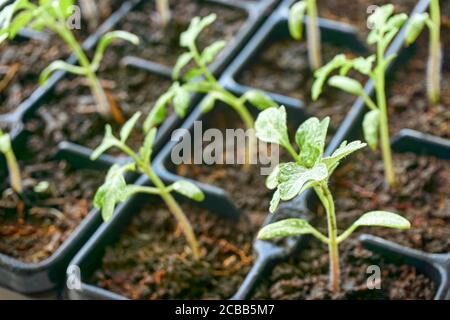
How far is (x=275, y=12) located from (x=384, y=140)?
488 millimetres

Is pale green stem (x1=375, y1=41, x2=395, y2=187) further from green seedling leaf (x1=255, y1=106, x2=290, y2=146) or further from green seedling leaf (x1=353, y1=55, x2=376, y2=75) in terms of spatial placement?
green seedling leaf (x1=255, y1=106, x2=290, y2=146)

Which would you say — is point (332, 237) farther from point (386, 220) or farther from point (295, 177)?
point (295, 177)

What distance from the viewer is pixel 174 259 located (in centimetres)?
134

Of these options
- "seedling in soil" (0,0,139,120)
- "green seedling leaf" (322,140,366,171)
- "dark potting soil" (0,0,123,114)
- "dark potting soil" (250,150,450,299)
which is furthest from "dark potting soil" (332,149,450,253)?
"dark potting soil" (0,0,123,114)

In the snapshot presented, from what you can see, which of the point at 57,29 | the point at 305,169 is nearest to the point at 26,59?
the point at 57,29

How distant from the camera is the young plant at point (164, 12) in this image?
1757 millimetres

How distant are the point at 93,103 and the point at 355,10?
0.59m

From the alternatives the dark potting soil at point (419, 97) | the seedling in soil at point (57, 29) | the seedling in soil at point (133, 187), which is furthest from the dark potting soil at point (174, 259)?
the dark potting soil at point (419, 97)

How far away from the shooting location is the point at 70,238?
1343 mm

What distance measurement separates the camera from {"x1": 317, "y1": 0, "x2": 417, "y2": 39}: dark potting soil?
174 cm

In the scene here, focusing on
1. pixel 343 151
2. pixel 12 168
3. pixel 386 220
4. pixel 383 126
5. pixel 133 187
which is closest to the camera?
pixel 343 151

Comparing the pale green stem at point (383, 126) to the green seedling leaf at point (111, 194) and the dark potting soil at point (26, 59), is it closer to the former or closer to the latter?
the green seedling leaf at point (111, 194)
